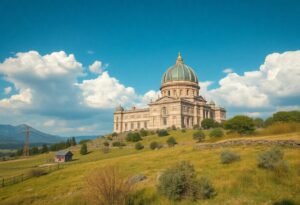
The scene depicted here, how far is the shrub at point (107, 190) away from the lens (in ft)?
55.6

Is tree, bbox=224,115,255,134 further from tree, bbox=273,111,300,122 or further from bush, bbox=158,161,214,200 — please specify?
bush, bbox=158,161,214,200

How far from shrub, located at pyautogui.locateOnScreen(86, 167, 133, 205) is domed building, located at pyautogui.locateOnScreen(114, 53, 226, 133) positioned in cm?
8905

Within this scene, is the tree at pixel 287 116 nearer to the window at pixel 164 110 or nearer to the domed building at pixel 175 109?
the domed building at pixel 175 109

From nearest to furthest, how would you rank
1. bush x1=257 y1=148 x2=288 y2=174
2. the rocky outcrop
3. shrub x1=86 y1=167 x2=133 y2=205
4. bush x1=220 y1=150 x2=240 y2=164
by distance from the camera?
shrub x1=86 y1=167 x2=133 y2=205
bush x1=257 y1=148 x2=288 y2=174
bush x1=220 y1=150 x2=240 y2=164
the rocky outcrop

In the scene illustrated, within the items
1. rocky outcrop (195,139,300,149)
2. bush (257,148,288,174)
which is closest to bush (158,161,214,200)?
bush (257,148,288,174)

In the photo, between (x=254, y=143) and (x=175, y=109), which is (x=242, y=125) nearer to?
(x=254, y=143)

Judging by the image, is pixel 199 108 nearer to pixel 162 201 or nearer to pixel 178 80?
pixel 178 80

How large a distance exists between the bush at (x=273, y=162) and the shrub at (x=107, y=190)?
433 inches

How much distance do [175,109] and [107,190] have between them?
91.2 meters

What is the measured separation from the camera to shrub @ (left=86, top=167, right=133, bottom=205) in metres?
17.0

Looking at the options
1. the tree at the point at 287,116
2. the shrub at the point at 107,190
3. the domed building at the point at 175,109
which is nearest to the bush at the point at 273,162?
the shrub at the point at 107,190

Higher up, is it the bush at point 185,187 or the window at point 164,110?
the window at point 164,110

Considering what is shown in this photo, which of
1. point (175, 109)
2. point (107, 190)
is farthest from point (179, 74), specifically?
point (107, 190)

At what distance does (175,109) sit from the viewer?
107375 mm
